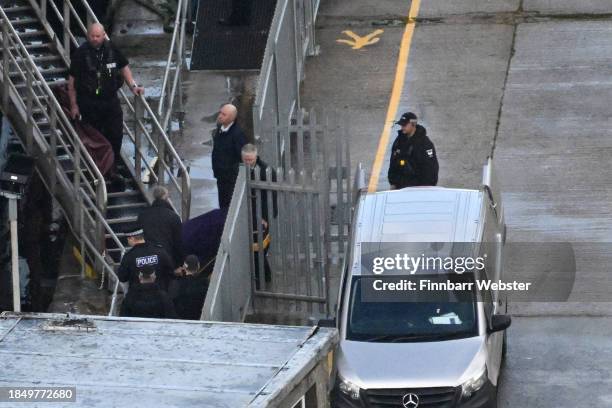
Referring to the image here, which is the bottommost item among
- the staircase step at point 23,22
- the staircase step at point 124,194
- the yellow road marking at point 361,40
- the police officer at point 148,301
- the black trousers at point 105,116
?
the staircase step at point 124,194

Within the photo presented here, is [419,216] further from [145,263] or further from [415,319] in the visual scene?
[145,263]

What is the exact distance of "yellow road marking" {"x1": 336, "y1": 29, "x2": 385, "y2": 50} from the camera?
22095 mm

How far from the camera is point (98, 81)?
17031mm

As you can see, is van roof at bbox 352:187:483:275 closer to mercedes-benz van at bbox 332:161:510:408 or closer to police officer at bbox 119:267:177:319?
mercedes-benz van at bbox 332:161:510:408

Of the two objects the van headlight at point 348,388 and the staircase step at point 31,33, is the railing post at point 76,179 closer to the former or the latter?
the staircase step at point 31,33

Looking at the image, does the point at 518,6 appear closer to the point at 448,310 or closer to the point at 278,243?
the point at 278,243

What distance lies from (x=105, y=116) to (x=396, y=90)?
4.93m

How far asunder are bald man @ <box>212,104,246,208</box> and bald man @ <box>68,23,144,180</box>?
1782 mm

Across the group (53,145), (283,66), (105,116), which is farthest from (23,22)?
(283,66)

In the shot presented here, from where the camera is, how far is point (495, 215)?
14750mm

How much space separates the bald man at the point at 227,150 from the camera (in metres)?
15.7

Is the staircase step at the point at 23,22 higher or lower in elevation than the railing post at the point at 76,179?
higher

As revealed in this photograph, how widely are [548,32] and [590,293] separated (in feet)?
23.8

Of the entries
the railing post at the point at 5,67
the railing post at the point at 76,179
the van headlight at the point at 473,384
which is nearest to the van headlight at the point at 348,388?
the van headlight at the point at 473,384
